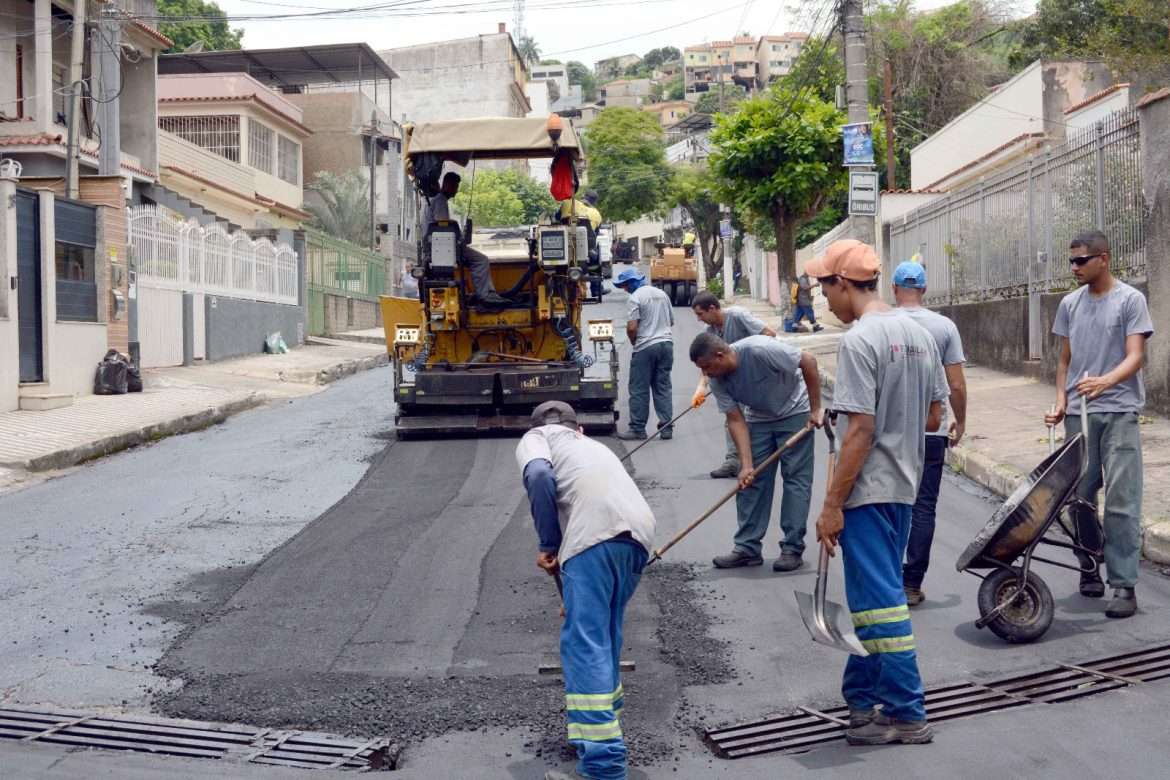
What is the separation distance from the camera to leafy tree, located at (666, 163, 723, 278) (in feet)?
193

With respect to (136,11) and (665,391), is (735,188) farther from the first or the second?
(665,391)

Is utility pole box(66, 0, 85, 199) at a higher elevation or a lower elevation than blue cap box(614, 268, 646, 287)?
higher

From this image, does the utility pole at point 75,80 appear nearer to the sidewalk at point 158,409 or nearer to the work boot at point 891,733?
the sidewalk at point 158,409

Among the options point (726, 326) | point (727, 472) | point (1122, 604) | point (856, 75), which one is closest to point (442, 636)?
point (1122, 604)

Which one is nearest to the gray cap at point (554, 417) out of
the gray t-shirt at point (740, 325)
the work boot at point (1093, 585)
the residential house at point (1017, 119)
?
the work boot at point (1093, 585)

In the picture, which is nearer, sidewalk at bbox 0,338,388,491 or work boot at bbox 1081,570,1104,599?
work boot at bbox 1081,570,1104,599

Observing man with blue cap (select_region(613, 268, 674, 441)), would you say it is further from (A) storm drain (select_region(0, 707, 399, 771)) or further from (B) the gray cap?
(A) storm drain (select_region(0, 707, 399, 771))

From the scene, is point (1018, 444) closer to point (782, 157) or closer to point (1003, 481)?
point (1003, 481)

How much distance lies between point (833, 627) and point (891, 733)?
16.8 inches

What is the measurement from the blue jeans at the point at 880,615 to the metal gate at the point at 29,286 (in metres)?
13.1

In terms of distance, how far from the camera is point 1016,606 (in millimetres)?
5836

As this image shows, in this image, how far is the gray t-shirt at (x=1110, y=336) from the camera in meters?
6.21

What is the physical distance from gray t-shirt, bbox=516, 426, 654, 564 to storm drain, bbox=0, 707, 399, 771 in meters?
1.07

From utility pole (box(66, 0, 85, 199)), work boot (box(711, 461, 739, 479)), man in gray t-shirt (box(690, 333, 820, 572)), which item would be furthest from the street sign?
utility pole (box(66, 0, 85, 199))
